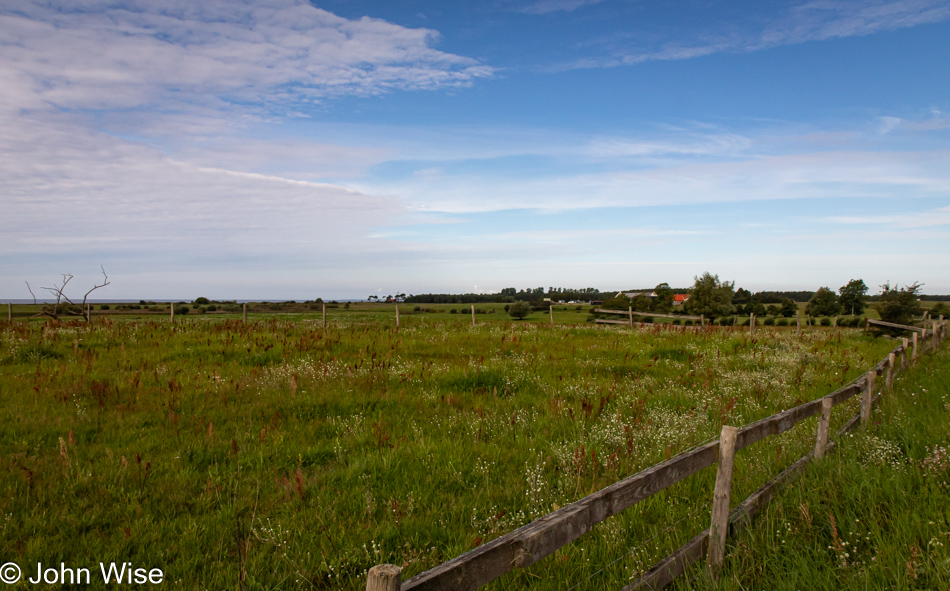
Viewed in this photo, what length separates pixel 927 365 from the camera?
14844 millimetres

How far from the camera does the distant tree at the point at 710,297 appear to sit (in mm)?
82688

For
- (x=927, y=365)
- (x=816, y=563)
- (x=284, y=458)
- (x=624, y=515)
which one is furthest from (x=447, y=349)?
(x=927, y=365)

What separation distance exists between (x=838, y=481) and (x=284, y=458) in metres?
6.78

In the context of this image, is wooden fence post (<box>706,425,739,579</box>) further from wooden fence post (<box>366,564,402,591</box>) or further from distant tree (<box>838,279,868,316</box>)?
distant tree (<box>838,279,868,316</box>)

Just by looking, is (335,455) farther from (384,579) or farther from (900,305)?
(900,305)

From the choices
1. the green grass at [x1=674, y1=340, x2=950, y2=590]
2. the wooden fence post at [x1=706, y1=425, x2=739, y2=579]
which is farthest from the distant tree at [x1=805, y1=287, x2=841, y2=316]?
the wooden fence post at [x1=706, y1=425, x2=739, y2=579]

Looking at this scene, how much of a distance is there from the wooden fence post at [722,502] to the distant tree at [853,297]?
9929 centimetres

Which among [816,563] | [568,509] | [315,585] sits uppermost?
[568,509]

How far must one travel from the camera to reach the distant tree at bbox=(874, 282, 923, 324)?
34438 millimetres

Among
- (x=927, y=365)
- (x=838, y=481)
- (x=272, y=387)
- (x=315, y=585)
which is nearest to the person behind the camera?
(x=315, y=585)

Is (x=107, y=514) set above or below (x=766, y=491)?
below

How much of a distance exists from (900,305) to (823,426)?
3877 centimetres

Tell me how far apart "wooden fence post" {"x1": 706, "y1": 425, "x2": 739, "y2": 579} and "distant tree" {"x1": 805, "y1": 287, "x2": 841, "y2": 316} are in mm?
109030

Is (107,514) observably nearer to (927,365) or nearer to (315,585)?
(315,585)
